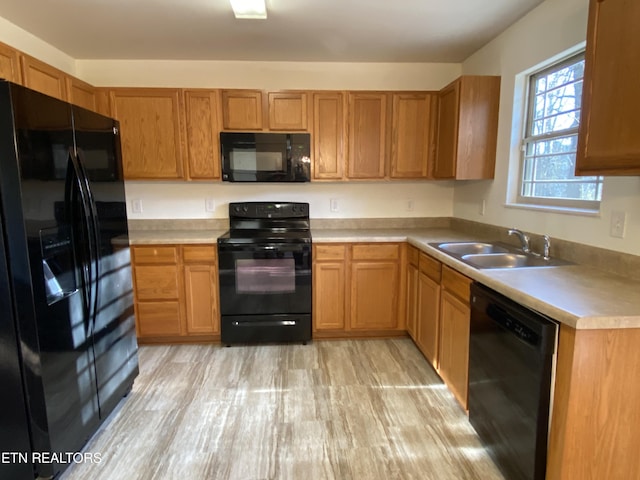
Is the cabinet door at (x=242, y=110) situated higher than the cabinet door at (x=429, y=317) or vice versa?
the cabinet door at (x=242, y=110)

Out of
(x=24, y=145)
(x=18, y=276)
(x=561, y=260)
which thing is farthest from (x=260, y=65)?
(x=561, y=260)

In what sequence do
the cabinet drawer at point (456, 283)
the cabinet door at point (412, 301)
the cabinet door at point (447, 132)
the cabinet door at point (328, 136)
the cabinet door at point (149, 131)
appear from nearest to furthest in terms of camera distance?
the cabinet drawer at point (456, 283), the cabinet door at point (447, 132), the cabinet door at point (412, 301), the cabinet door at point (149, 131), the cabinet door at point (328, 136)

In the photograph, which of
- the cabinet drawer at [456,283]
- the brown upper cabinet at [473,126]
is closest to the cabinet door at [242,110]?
the brown upper cabinet at [473,126]

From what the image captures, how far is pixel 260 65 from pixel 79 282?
8.06 feet

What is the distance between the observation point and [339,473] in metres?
1.65

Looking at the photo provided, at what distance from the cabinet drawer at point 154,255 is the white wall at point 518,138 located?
2.58m

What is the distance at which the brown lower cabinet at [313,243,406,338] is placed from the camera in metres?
2.99

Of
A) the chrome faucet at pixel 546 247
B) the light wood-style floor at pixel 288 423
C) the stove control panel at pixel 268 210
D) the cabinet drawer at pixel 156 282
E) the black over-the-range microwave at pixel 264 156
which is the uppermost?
the black over-the-range microwave at pixel 264 156

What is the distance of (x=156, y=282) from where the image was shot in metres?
2.91

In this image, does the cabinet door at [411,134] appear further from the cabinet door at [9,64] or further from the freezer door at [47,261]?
the cabinet door at [9,64]

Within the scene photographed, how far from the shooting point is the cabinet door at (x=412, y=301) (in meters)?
2.85

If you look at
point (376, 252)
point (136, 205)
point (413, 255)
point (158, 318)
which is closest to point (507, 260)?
point (413, 255)

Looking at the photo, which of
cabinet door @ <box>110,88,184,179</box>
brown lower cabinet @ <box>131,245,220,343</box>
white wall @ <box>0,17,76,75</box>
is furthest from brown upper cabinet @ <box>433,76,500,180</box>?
white wall @ <box>0,17,76,75</box>

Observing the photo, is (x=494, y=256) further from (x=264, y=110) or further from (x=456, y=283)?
(x=264, y=110)
